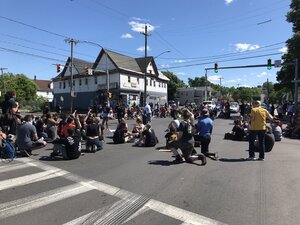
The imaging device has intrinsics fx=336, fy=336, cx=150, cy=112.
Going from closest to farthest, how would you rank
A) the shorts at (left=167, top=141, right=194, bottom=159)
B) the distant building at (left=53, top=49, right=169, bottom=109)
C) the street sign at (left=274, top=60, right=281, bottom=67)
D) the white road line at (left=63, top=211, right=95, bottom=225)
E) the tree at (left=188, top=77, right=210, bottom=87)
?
the white road line at (left=63, top=211, right=95, bottom=225) < the shorts at (left=167, top=141, right=194, bottom=159) < the street sign at (left=274, top=60, right=281, bottom=67) < the distant building at (left=53, top=49, right=169, bottom=109) < the tree at (left=188, top=77, right=210, bottom=87)

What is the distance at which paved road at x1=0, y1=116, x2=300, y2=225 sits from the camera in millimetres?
5457

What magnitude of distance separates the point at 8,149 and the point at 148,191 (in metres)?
5.85

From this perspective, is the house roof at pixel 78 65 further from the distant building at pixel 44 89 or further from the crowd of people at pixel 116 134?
the distant building at pixel 44 89

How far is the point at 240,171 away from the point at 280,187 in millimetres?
1662

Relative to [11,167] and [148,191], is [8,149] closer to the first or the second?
[11,167]

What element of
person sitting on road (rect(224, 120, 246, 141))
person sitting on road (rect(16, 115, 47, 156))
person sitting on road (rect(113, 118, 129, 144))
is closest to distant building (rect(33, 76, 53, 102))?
person sitting on road (rect(113, 118, 129, 144))

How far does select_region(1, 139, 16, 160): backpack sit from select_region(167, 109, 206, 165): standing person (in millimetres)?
5048

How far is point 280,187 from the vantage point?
7215mm

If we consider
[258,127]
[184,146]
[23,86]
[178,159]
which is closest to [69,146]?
[178,159]

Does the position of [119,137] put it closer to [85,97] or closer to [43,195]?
[43,195]

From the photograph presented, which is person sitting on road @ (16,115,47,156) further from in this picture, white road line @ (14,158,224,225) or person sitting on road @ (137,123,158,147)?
person sitting on road @ (137,123,158,147)

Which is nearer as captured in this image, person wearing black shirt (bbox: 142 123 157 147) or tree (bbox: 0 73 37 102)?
person wearing black shirt (bbox: 142 123 157 147)

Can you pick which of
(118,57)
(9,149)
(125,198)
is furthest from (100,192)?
(118,57)

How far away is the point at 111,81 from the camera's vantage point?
52406mm
